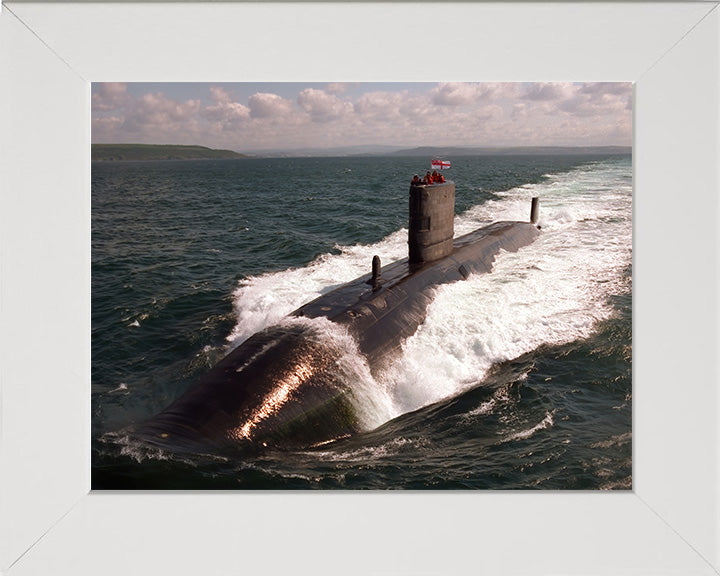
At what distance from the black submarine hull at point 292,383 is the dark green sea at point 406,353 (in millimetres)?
221

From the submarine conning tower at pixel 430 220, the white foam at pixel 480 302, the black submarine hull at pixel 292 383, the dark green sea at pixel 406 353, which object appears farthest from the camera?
the submarine conning tower at pixel 430 220

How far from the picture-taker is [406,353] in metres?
8.84

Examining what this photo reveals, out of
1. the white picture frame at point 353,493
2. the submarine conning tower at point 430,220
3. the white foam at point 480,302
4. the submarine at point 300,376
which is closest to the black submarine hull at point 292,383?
the submarine at point 300,376

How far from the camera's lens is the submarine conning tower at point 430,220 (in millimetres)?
11000

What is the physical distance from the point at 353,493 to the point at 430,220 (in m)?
6.74

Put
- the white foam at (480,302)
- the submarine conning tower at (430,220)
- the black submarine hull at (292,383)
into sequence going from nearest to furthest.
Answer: the black submarine hull at (292,383), the white foam at (480,302), the submarine conning tower at (430,220)

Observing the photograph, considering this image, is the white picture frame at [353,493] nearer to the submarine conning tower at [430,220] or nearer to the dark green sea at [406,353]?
the dark green sea at [406,353]

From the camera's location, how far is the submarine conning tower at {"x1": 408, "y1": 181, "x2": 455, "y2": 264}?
1100 centimetres

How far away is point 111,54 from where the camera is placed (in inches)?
209

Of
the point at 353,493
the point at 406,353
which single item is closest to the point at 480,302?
the point at 406,353

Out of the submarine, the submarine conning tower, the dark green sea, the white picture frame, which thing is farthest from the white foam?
the white picture frame

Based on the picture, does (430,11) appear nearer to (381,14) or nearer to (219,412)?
(381,14)

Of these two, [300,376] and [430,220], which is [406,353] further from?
[430,220]
